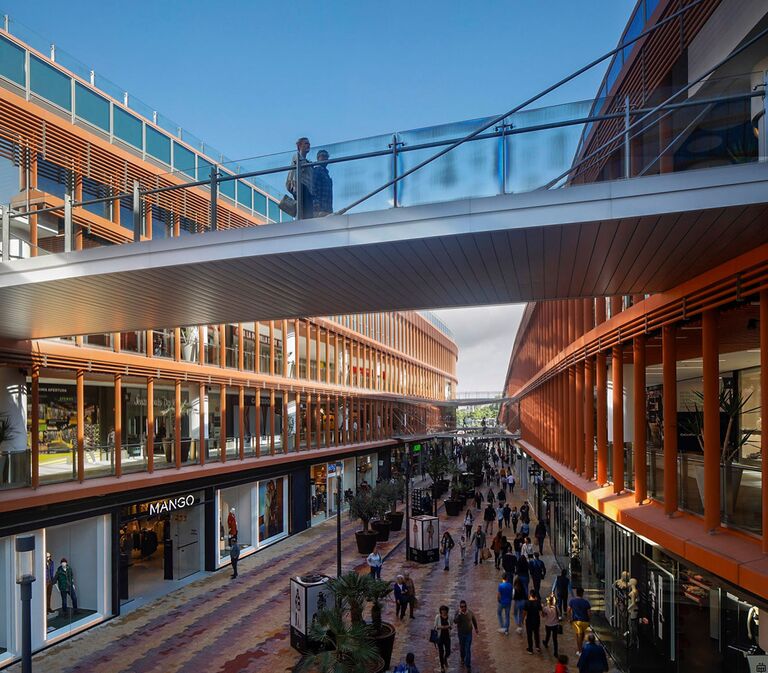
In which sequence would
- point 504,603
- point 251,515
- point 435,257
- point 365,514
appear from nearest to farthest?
point 435,257
point 504,603
point 251,515
point 365,514

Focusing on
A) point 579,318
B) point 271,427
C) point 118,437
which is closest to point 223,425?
point 271,427

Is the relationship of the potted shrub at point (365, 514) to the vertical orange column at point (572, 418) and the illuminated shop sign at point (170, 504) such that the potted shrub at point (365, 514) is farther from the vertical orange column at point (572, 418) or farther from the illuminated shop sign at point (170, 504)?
the vertical orange column at point (572, 418)

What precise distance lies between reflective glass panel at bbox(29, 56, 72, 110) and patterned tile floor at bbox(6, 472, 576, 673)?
13837 millimetres

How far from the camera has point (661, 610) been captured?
428 inches

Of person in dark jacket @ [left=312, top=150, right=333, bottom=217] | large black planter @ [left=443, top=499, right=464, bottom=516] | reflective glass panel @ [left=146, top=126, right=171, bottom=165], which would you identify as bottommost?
large black planter @ [left=443, top=499, right=464, bottom=516]

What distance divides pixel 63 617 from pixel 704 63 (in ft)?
59.2

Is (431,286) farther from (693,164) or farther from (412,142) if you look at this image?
(693,164)

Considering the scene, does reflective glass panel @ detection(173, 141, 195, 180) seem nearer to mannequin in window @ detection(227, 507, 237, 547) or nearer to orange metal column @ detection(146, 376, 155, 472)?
orange metal column @ detection(146, 376, 155, 472)

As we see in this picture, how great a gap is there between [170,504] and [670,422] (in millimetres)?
15798

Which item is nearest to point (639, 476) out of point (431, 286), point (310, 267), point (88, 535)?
point (431, 286)

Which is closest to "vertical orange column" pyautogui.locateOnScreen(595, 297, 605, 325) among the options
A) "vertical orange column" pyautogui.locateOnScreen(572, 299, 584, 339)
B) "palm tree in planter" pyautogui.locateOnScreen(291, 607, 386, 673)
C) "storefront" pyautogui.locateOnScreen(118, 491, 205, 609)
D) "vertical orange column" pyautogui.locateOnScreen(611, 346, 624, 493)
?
"vertical orange column" pyautogui.locateOnScreen(611, 346, 624, 493)

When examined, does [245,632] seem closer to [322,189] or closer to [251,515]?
[251,515]

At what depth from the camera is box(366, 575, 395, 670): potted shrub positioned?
12874 mm

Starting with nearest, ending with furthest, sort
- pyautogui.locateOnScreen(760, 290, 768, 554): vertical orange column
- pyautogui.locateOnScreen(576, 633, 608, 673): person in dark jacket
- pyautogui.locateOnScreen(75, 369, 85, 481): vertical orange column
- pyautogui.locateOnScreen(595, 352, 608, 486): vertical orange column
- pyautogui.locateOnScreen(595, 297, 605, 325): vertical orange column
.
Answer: pyautogui.locateOnScreen(760, 290, 768, 554): vertical orange column
pyautogui.locateOnScreen(576, 633, 608, 673): person in dark jacket
pyautogui.locateOnScreen(595, 352, 608, 486): vertical orange column
pyautogui.locateOnScreen(595, 297, 605, 325): vertical orange column
pyautogui.locateOnScreen(75, 369, 85, 481): vertical orange column
